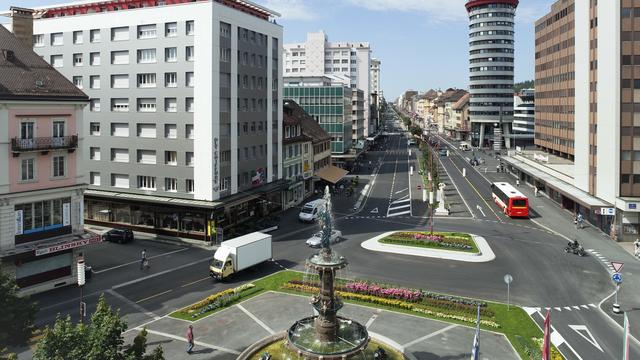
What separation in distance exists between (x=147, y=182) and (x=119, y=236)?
7669 millimetres

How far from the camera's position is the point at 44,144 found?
4150 cm

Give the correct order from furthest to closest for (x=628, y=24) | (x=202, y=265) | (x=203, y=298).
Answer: (x=628, y=24) < (x=202, y=265) < (x=203, y=298)

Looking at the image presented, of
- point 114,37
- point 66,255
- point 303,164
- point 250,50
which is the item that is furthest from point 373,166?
point 66,255

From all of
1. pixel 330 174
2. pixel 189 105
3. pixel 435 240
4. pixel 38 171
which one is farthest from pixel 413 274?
pixel 330 174

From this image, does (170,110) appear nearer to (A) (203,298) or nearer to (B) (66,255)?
(B) (66,255)

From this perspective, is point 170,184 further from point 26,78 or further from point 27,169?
point 26,78

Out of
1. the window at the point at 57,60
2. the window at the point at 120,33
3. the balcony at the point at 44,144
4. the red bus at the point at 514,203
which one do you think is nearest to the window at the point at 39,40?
the window at the point at 57,60

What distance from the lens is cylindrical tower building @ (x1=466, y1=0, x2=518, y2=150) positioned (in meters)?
184

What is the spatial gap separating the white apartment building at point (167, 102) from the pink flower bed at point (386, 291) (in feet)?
70.5

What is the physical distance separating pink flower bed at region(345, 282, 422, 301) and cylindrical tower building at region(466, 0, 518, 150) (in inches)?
6117

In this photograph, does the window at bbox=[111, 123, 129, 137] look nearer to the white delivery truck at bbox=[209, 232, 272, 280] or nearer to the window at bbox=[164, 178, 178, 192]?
the window at bbox=[164, 178, 178, 192]

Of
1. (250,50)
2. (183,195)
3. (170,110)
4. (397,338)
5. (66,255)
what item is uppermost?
(250,50)

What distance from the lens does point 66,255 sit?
4322 cm

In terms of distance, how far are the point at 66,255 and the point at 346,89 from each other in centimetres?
8148
